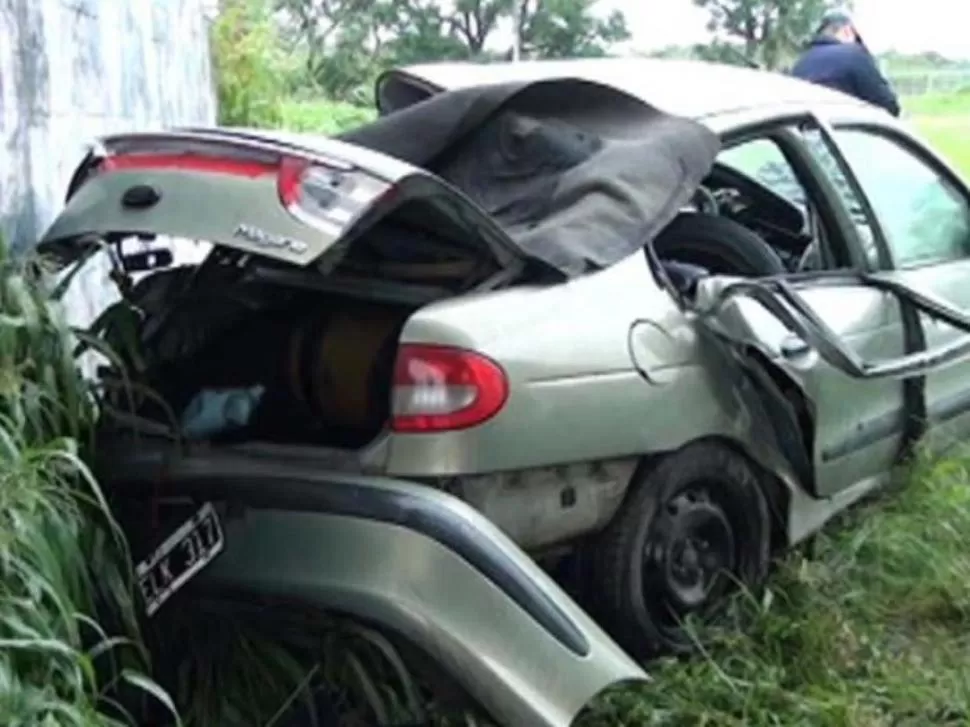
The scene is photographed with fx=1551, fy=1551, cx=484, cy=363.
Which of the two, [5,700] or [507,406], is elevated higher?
[507,406]

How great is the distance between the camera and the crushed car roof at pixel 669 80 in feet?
14.2

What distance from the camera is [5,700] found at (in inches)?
101

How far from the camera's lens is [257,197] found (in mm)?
3066

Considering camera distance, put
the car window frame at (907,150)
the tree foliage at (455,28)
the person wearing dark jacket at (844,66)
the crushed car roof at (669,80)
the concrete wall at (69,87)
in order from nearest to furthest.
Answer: the concrete wall at (69,87) → the crushed car roof at (669,80) → the car window frame at (907,150) → the person wearing dark jacket at (844,66) → the tree foliage at (455,28)

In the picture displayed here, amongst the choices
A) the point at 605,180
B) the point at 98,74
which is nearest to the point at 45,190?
the point at 98,74

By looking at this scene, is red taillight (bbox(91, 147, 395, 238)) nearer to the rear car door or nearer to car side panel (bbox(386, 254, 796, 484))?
car side panel (bbox(386, 254, 796, 484))

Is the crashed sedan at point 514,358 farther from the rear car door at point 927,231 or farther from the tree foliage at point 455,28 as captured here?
the tree foliage at point 455,28

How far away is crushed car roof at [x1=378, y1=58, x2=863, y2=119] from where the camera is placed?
4.32 m

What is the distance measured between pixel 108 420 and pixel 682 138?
5.17 feet

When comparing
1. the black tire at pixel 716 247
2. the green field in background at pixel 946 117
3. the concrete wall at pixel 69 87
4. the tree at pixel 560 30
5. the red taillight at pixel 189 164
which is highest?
the red taillight at pixel 189 164

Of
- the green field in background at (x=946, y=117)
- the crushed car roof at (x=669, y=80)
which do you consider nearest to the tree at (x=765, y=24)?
the green field in background at (x=946, y=117)

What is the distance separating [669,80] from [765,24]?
11.2 m

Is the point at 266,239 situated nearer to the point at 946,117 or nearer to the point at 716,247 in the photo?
the point at 716,247

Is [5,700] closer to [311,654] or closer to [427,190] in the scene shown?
[311,654]
